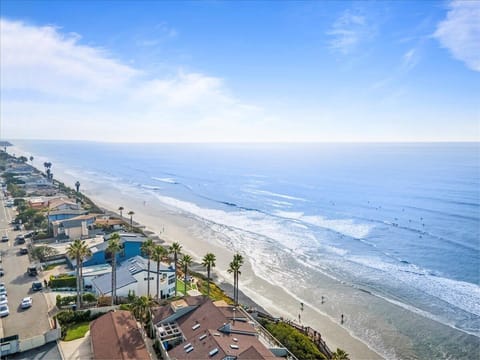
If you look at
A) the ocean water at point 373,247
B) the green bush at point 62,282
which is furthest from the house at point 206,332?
the ocean water at point 373,247

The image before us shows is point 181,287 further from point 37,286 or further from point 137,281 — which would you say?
point 37,286

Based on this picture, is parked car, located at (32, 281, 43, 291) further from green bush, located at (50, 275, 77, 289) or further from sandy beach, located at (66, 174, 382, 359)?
sandy beach, located at (66, 174, 382, 359)

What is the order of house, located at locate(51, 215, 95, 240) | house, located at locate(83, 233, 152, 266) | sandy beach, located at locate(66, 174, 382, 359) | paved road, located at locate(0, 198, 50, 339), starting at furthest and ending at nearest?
house, located at locate(51, 215, 95, 240) < house, located at locate(83, 233, 152, 266) < sandy beach, located at locate(66, 174, 382, 359) < paved road, located at locate(0, 198, 50, 339)

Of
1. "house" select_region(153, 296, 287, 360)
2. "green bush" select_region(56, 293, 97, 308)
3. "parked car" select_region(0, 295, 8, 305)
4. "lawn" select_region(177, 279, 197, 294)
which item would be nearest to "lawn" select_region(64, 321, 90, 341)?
"green bush" select_region(56, 293, 97, 308)

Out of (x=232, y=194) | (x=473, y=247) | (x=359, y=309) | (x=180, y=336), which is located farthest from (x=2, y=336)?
(x=232, y=194)

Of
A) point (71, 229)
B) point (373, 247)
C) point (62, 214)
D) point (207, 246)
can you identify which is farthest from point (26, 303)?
point (373, 247)

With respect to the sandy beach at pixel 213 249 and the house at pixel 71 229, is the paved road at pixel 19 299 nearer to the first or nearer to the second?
the house at pixel 71 229
